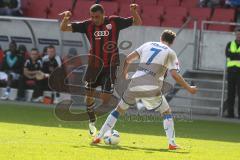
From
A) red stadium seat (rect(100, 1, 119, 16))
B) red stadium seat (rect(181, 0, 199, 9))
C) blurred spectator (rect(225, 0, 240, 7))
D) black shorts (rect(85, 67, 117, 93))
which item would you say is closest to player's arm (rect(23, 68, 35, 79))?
red stadium seat (rect(100, 1, 119, 16))

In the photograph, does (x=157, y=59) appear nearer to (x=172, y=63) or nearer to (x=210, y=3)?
(x=172, y=63)

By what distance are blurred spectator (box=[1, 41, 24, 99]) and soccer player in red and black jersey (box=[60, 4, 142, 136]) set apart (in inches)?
330

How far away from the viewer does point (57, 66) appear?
2203 cm

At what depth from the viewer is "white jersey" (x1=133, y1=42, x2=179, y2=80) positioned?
12469 mm

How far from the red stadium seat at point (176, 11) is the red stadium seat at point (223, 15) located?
915 mm

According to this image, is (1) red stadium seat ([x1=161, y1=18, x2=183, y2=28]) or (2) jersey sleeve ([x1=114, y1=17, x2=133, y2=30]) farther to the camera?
(1) red stadium seat ([x1=161, y1=18, x2=183, y2=28])

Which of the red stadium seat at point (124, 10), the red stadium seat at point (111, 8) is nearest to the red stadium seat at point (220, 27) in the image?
the red stadium seat at point (124, 10)

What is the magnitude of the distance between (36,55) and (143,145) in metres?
9.62

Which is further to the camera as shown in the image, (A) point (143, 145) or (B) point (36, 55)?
(B) point (36, 55)

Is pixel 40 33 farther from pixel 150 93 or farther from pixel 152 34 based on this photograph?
pixel 150 93

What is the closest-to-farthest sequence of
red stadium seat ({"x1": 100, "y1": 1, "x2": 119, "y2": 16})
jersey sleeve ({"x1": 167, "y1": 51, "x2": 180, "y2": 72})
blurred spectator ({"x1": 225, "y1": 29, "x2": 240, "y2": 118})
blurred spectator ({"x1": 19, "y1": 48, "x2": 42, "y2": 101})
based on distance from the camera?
jersey sleeve ({"x1": 167, "y1": 51, "x2": 180, "y2": 72}) → blurred spectator ({"x1": 225, "y1": 29, "x2": 240, "y2": 118}) → blurred spectator ({"x1": 19, "y1": 48, "x2": 42, "y2": 101}) → red stadium seat ({"x1": 100, "y1": 1, "x2": 119, "y2": 16})

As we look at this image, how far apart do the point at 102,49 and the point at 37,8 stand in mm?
11029

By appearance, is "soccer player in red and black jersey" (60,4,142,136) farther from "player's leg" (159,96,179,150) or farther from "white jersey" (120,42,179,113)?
"player's leg" (159,96,179,150)

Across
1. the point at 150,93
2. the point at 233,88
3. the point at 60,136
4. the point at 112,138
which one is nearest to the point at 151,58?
the point at 150,93
